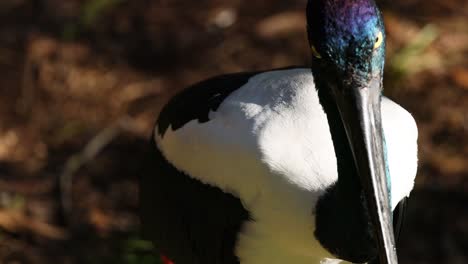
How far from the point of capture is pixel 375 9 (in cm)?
316

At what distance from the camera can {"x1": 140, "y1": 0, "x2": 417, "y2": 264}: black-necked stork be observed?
318 cm

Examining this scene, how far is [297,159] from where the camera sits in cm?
362

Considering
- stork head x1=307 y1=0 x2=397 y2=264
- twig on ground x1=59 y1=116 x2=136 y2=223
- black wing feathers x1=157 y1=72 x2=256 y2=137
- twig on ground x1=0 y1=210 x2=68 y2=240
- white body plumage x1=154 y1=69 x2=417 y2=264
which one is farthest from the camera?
twig on ground x1=59 y1=116 x2=136 y2=223

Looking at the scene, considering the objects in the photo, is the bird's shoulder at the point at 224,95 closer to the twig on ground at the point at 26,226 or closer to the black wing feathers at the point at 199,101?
the black wing feathers at the point at 199,101

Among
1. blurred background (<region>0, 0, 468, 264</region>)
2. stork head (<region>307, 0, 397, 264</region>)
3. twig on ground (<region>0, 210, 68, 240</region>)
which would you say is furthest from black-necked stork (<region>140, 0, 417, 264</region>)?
twig on ground (<region>0, 210, 68, 240</region>)

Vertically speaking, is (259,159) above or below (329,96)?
below

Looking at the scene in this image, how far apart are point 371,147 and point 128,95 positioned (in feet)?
9.43

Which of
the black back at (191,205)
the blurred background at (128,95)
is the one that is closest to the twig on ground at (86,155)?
the blurred background at (128,95)

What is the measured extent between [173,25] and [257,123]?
2.63 meters

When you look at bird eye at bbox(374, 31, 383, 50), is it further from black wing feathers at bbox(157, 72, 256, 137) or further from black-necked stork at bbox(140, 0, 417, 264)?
black wing feathers at bbox(157, 72, 256, 137)

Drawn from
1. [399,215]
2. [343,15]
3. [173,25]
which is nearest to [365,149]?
[343,15]

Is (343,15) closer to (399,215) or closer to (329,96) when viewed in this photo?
(329,96)

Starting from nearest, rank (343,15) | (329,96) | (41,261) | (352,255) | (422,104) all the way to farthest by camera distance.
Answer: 1. (343,15)
2. (329,96)
3. (352,255)
4. (41,261)
5. (422,104)

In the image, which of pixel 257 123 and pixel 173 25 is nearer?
pixel 257 123
